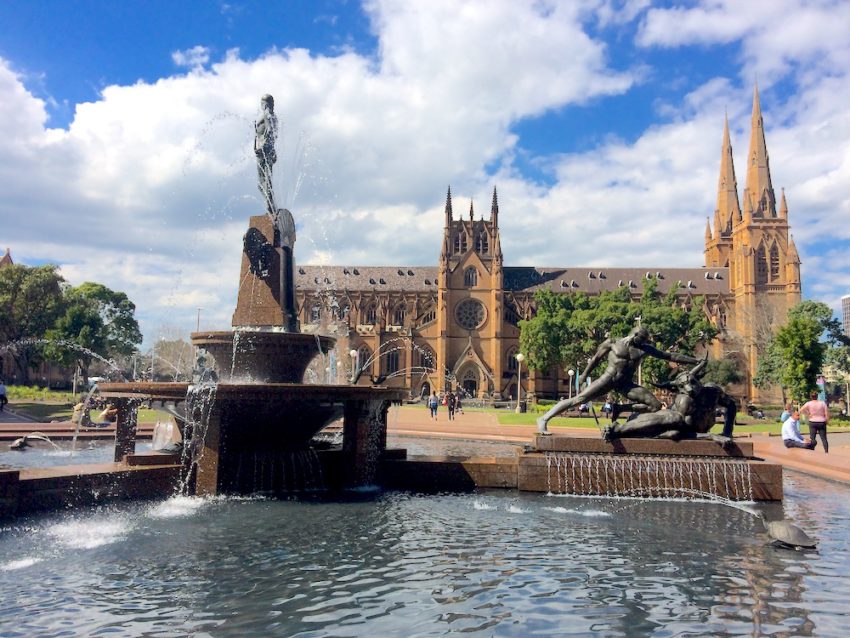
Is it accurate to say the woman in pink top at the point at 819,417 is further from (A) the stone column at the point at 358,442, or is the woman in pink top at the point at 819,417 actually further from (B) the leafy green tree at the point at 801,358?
(B) the leafy green tree at the point at 801,358

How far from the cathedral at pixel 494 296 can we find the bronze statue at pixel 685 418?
6397 centimetres

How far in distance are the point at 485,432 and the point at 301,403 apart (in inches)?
720

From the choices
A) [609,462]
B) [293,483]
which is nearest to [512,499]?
[609,462]

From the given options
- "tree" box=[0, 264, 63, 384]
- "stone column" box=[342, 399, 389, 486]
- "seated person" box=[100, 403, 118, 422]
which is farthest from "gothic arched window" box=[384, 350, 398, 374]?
"stone column" box=[342, 399, 389, 486]

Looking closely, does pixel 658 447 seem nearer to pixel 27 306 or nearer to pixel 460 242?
pixel 27 306

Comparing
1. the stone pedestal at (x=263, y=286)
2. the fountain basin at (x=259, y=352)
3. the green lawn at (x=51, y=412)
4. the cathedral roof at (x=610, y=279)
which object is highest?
the cathedral roof at (x=610, y=279)

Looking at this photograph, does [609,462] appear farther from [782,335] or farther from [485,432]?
[782,335]

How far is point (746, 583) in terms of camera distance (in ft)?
25.1

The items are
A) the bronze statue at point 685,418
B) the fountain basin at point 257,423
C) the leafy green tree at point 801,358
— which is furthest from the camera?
the leafy green tree at point 801,358

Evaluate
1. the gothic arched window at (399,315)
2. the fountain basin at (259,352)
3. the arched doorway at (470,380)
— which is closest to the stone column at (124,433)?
the fountain basin at (259,352)

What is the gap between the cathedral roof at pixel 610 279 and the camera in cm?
9506

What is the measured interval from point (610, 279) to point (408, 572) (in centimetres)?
9355

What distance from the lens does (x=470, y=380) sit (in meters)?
83.1

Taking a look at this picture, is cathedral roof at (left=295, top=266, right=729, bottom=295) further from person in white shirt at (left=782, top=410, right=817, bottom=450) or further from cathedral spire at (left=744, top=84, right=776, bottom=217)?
person in white shirt at (left=782, top=410, right=817, bottom=450)
